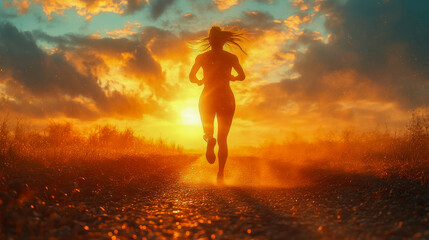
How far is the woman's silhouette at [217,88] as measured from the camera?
6633 millimetres

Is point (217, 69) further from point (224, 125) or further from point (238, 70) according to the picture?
point (224, 125)

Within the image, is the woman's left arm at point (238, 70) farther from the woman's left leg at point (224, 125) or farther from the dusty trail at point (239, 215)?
the dusty trail at point (239, 215)

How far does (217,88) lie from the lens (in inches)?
263

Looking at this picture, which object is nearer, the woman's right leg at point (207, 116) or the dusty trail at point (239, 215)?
the dusty trail at point (239, 215)

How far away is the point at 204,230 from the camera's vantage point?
2.75m

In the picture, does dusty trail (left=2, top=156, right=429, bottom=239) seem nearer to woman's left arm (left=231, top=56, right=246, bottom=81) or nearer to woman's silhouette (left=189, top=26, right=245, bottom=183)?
woman's silhouette (left=189, top=26, right=245, bottom=183)

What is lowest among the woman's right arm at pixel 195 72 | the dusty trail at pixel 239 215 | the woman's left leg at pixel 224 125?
the dusty trail at pixel 239 215

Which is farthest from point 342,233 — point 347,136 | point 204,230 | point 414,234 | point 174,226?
point 347,136

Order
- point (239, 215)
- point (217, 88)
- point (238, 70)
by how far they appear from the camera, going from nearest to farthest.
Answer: point (239, 215)
point (217, 88)
point (238, 70)

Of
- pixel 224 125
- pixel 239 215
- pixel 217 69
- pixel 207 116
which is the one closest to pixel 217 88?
pixel 217 69

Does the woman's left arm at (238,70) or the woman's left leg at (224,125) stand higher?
the woman's left arm at (238,70)

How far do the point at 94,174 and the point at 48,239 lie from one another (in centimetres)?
330

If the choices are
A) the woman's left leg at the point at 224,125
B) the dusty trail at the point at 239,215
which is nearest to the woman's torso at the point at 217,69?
the woman's left leg at the point at 224,125

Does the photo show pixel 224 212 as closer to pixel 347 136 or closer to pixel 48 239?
pixel 48 239
